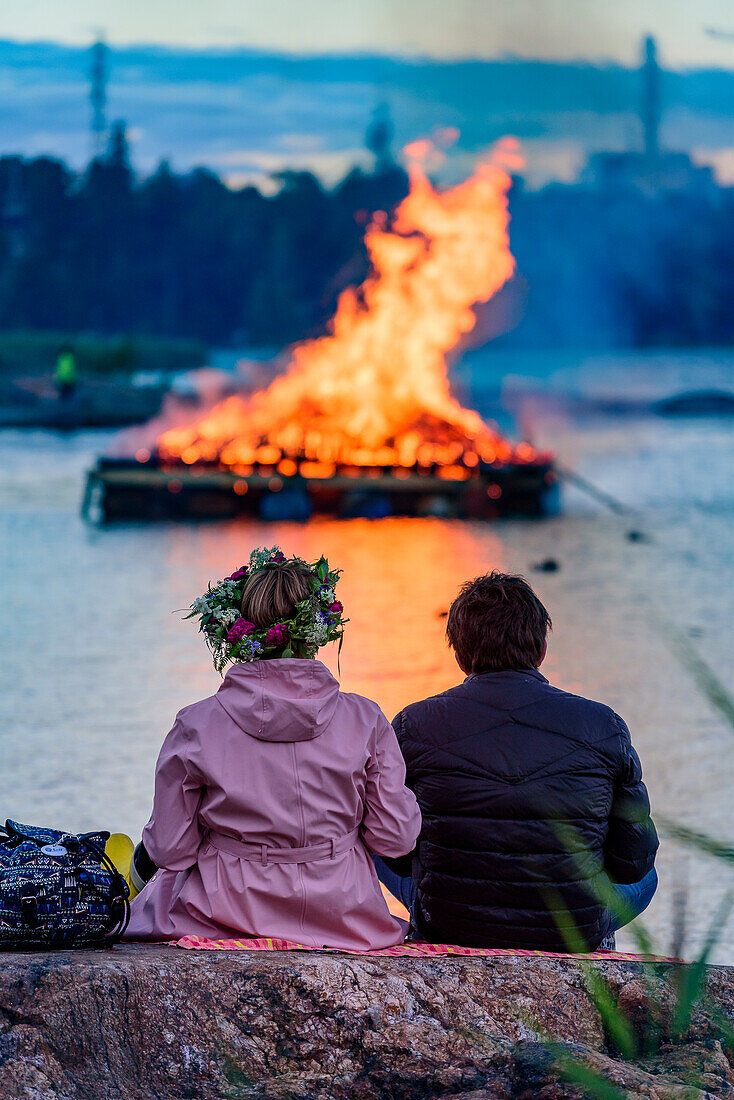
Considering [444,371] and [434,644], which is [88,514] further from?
[434,644]

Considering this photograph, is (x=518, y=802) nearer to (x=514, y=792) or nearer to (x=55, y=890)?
(x=514, y=792)

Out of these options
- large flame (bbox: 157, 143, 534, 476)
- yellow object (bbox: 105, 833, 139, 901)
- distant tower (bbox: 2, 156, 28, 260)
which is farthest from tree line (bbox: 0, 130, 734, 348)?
yellow object (bbox: 105, 833, 139, 901)

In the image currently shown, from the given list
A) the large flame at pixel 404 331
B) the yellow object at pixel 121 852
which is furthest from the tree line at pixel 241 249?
the yellow object at pixel 121 852

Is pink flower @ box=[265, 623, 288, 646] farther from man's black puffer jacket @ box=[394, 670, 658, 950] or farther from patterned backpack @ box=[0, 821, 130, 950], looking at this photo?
patterned backpack @ box=[0, 821, 130, 950]

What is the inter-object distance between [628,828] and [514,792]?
0.77 ft

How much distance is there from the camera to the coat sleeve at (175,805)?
7.29 ft

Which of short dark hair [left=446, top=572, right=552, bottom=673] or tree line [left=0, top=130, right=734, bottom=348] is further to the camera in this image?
tree line [left=0, top=130, right=734, bottom=348]

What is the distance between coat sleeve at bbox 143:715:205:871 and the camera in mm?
2223

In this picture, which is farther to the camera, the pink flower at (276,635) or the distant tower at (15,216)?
the distant tower at (15,216)

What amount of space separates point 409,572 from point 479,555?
1.54 metres

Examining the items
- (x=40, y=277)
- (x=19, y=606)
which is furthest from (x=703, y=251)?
(x=19, y=606)

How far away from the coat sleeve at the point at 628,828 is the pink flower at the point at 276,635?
0.60 metres

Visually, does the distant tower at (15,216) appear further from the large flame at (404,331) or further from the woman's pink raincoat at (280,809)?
the woman's pink raincoat at (280,809)

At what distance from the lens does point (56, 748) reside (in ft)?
19.8
